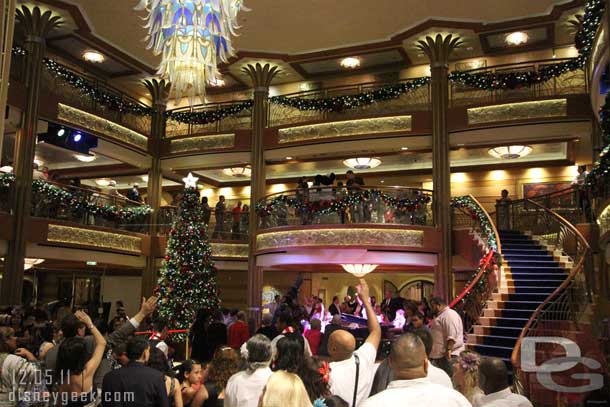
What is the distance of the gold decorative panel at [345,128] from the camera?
16.7 meters

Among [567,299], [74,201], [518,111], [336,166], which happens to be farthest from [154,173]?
[567,299]

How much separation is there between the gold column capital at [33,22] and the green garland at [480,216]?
1181cm

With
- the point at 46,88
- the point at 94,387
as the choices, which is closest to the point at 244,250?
the point at 46,88

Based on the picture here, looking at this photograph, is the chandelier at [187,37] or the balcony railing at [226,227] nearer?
the chandelier at [187,37]

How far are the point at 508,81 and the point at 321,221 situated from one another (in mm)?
6258

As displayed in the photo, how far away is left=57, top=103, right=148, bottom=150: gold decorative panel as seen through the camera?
52.1 feet

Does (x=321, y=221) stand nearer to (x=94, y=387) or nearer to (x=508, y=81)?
(x=508, y=81)

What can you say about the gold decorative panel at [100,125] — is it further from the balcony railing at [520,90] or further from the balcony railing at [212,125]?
the balcony railing at [520,90]

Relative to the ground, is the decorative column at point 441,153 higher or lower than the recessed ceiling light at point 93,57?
lower

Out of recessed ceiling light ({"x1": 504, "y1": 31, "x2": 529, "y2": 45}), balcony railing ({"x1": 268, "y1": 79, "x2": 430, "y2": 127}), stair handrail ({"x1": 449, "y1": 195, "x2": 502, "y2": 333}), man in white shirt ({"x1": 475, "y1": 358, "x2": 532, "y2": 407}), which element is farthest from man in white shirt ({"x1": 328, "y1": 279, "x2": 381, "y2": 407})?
recessed ceiling light ({"x1": 504, "y1": 31, "x2": 529, "y2": 45})

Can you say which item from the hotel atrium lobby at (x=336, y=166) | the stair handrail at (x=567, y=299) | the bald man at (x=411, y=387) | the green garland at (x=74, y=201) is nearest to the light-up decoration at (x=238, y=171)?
the hotel atrium lobby at (x=336, y=166)

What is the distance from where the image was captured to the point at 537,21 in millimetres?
15594

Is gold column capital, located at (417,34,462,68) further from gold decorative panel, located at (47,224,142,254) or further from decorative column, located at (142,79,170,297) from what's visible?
gold decorative panel, located at (47,224,142,254)

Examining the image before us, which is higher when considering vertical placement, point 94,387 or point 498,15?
point 498,15
